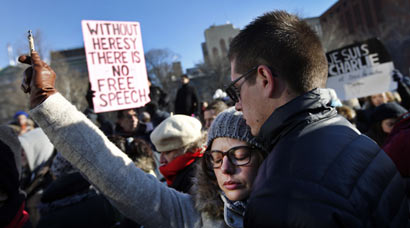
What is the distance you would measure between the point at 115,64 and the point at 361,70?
445cm

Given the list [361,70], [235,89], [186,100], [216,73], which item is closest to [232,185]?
[235,89]

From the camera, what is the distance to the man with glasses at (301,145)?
2.76 feet

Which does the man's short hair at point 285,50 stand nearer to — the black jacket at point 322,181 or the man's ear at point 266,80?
the man's ear at point 266,80

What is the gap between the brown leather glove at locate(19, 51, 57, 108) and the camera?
145 centimetres

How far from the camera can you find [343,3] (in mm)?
49625

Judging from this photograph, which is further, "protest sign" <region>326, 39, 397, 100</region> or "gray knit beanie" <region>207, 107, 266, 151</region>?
"protest sign" <region>326, 39, 397, 100</region>

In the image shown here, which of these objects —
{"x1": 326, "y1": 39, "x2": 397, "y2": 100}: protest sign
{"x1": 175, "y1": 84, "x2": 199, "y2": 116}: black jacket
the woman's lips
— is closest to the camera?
the woman's lips

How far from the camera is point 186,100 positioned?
732 cm

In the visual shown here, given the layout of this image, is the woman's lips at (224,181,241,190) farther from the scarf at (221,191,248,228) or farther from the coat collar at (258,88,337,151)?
the coat collar at (258,88,337,151)

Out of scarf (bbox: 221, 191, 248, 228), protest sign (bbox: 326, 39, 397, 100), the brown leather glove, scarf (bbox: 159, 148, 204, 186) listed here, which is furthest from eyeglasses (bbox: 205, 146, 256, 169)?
protest sign (bbox: 326, 39, 397, 100)

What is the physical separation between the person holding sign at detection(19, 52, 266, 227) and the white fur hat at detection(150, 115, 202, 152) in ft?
2.37

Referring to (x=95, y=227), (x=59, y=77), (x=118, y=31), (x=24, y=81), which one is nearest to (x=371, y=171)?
(x=24, y=81)

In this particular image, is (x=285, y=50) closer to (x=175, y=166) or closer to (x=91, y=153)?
(x=91, y=153)

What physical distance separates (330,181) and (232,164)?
30.4 inches
